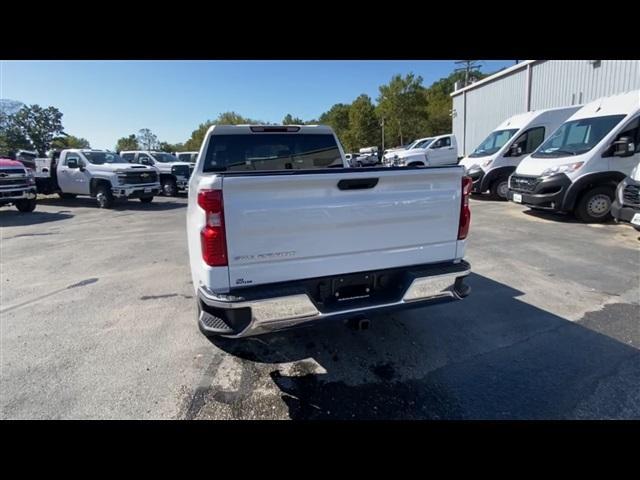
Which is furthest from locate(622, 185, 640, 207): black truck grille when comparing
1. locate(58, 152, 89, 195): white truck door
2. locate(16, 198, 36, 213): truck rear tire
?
locate(16, 198, 36, 213): truck rear tire

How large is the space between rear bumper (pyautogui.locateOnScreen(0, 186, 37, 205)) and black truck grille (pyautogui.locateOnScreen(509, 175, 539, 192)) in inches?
644

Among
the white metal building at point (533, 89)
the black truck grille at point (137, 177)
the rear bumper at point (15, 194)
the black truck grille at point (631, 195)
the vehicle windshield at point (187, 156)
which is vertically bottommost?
the black truck grille at point (631, 195)

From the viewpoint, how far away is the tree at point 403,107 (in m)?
40.8

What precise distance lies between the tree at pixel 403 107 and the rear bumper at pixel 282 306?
42.8 m

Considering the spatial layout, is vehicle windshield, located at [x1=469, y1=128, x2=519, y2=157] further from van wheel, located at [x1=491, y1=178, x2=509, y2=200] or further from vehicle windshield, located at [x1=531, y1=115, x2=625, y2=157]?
vehicle windshield, located at [x1=531, y1=115, x2=625, y2=157]

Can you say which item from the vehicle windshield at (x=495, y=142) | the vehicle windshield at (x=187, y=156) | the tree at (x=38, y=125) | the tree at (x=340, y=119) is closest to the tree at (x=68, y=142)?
the tree at (x=38, y=125)

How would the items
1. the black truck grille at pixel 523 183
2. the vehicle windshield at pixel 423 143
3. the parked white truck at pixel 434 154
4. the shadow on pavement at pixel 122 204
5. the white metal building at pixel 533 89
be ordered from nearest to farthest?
the black truck grille at pixel 523 183, the white metal building at pixel 533 89, the shadow on pavement at pixel 122 204, the parked white truck at pixel 434 154, the vehicle windshield at pixel 423 143

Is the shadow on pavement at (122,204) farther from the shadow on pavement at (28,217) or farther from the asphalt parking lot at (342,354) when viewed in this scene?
the asphalt parking lot at (342,354)

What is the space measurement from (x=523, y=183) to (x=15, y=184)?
54.1 feet

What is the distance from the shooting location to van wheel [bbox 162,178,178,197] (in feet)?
57.1
